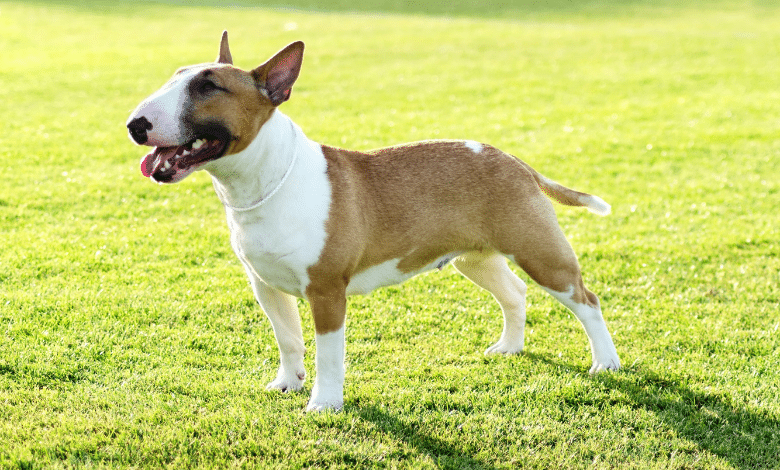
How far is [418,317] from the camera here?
6391 millimetres

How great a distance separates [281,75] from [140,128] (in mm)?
842

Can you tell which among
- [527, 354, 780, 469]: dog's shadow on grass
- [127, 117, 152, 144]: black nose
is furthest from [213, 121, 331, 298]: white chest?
[527, 354, 780, 469]: dog's shadow on grass

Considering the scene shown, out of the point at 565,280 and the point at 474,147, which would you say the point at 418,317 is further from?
the point at 474,147

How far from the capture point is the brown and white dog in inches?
163

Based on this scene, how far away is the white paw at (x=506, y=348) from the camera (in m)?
5.79

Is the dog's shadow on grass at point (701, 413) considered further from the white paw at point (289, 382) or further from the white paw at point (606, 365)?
the white paw at point (289, 382)

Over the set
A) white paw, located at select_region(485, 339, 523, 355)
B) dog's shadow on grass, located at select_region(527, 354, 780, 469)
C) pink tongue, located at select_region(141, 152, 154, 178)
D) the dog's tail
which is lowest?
white paw, located at select_region(485, 339, 523, 355)

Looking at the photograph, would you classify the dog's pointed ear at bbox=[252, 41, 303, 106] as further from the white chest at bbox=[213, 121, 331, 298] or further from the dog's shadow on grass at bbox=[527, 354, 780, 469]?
the dog's shadow on grass at bbox=[527, 354, 780, 469]

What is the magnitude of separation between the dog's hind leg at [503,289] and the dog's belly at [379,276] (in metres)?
0.53

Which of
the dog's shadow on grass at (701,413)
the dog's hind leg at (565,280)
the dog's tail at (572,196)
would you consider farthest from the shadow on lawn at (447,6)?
the dog's shadow on grass at (701,413)

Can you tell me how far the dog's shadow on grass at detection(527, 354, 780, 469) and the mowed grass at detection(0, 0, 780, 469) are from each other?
2 centimetres

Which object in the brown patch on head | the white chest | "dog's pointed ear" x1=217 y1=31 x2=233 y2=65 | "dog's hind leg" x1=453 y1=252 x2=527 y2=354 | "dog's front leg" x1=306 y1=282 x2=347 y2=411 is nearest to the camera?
the brown patch on head

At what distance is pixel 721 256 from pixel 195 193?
6022mm

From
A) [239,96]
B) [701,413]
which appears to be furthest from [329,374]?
[701,413]
